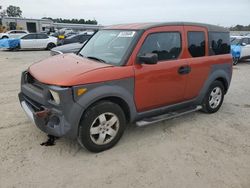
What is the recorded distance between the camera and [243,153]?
157 inches

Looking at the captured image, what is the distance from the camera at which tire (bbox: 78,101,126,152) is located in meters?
3.61

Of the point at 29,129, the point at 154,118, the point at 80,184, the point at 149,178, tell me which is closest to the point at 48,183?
the point at 80,184

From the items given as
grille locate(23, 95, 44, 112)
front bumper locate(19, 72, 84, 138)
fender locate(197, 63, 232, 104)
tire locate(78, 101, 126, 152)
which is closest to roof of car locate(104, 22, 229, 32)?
fender locate(197, 63, 232, 104)

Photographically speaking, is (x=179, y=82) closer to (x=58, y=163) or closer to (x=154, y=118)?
(x=154, y=118)

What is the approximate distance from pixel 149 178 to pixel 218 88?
3.08 meters

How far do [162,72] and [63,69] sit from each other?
158 cm

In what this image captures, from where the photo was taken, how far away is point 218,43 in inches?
212

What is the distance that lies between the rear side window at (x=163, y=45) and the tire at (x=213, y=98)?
1.36m

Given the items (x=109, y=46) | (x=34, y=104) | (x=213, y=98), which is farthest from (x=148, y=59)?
(x=213, y=98)

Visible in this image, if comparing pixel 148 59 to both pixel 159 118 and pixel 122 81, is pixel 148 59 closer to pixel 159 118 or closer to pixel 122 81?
pixel 122 81

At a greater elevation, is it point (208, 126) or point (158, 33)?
point (158, 33)

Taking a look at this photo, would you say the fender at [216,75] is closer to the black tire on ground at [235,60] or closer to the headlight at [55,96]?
the headlight at [55,96]

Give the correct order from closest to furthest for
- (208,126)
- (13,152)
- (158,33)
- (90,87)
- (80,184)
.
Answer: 1. (80,184)
2. (90,87)
3. (13,152)
4. (158,33)
5. (208,126)

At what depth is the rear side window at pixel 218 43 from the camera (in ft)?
17.2
